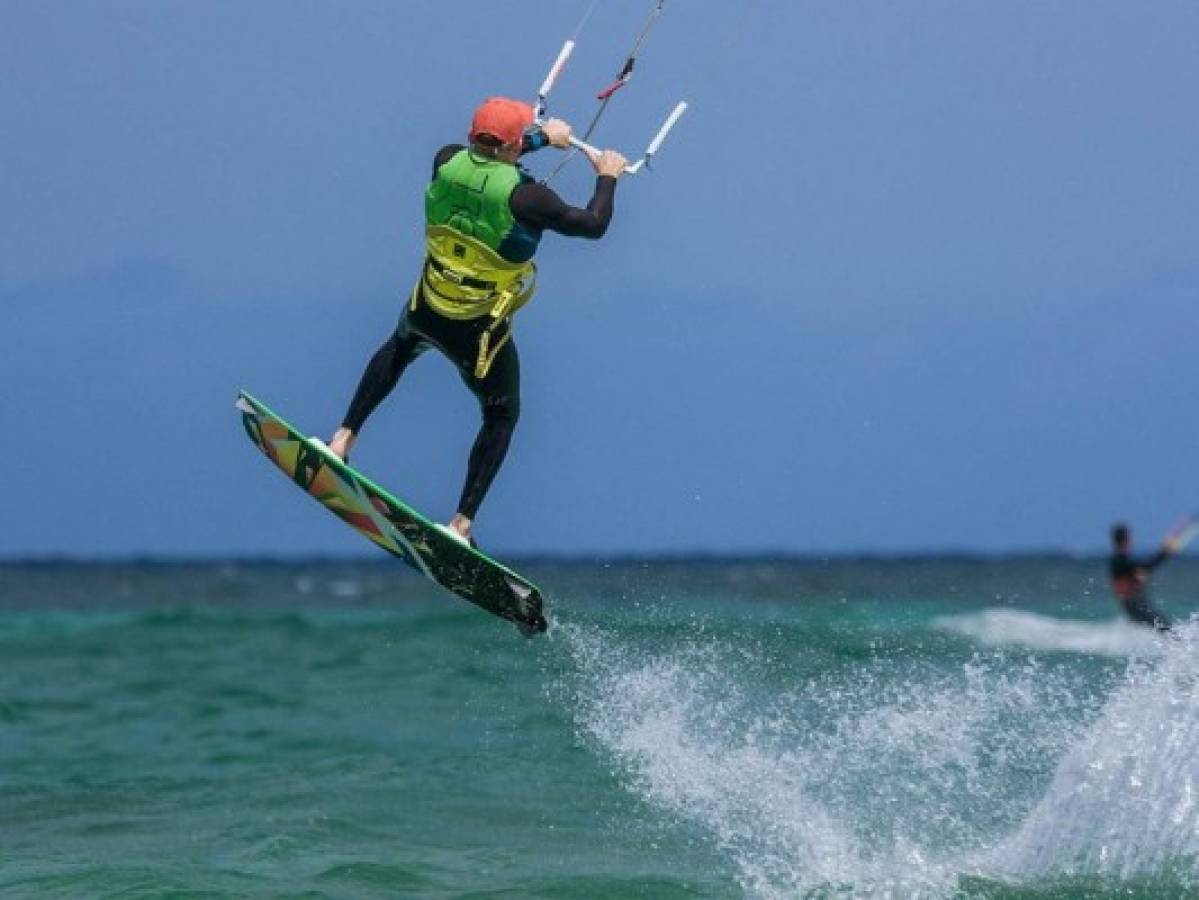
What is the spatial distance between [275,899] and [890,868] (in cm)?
325

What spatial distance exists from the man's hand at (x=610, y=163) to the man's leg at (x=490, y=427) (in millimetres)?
1085

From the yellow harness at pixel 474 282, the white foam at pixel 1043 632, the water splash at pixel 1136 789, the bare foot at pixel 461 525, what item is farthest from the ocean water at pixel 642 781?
the white foam at pixel 1043 632

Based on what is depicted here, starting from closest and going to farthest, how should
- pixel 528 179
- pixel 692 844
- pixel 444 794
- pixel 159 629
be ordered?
pixel 528 179 → pixel 692 844 → pixel 444 794 → pixel 159 629

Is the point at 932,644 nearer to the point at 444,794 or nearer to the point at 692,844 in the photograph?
the point at 444,794

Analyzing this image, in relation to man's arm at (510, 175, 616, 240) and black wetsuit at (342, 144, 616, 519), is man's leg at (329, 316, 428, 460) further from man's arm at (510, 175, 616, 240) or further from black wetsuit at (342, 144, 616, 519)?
man's arm at (510, 175, 616, 240)

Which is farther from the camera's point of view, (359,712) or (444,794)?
(359,712)

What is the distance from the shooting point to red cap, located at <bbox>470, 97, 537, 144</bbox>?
420 inches

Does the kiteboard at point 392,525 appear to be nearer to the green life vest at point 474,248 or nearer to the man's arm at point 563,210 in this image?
the green life vest at point 474,248

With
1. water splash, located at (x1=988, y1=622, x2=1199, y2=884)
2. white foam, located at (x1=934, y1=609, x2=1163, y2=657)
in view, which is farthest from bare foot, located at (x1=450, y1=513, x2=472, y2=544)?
white foam, located at (x1=934, y1=609, x2=1163, y2=657)

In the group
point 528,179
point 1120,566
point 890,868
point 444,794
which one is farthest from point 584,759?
point 1120,566

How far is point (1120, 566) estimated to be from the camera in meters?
25.2

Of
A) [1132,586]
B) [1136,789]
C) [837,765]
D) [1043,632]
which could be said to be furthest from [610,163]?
[1043,632]

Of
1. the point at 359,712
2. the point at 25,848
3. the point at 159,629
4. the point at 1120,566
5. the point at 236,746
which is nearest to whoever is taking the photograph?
the point at 25,848

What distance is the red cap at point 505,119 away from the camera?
10.7 meters
